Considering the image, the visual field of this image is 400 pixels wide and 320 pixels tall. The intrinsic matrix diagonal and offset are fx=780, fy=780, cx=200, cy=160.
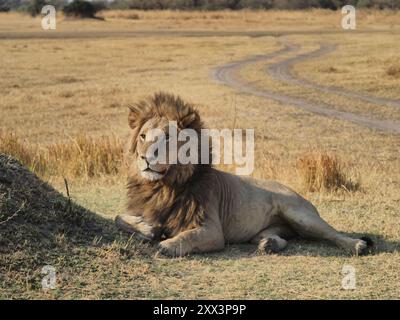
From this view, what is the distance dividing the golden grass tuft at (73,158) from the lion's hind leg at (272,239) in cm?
377

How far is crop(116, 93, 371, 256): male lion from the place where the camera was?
20.4 feet

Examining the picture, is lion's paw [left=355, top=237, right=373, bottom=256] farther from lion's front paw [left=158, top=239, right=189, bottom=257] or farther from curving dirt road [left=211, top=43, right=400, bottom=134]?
curving dirt road [left=211, top=43, right=400, bottom=134]

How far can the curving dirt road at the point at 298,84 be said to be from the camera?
17.4 meters

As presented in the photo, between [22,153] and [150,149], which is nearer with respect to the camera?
[150,149]

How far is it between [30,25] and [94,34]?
10719mm

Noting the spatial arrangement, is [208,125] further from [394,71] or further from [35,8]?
[35,8]

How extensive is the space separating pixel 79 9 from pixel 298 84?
1610 inches

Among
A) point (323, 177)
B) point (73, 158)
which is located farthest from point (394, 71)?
point (323, 177)

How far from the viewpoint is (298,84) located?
24.6m

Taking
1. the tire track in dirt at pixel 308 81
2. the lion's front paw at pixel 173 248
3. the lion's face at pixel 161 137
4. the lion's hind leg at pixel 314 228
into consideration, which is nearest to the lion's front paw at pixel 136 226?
the lion's front paw at pixel 173 248

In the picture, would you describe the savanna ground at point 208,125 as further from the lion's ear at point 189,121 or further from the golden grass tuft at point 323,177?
the lion's ear at point 189,121

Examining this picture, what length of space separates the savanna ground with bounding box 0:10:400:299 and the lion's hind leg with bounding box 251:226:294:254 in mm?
106

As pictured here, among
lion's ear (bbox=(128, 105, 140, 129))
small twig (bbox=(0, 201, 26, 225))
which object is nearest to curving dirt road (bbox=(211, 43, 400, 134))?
lion's ear (bbox=(128, 105, 140, 129))
